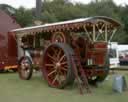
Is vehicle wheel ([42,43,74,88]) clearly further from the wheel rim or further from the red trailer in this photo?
the red trailer

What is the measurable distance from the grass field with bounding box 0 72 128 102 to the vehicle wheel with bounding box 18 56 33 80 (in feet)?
3.47

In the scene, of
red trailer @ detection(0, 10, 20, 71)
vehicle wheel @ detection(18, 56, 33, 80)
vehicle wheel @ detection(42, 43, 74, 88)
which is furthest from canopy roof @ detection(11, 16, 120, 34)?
red trailer @ detection(0, 10, 20, 71)

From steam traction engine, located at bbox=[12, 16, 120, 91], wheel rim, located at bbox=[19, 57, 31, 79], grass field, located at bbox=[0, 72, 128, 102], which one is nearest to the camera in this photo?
grass field, located at bbox=[0, 72, 128, 102]

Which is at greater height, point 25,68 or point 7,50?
point 7,50

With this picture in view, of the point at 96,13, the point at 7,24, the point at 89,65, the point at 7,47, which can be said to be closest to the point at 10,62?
the point at 7,47

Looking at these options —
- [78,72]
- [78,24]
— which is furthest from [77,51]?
[78,24]

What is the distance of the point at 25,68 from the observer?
55.4 feet

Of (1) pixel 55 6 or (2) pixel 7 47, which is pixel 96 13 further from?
(2) pixel 7 47

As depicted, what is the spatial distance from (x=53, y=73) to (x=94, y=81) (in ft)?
4.95

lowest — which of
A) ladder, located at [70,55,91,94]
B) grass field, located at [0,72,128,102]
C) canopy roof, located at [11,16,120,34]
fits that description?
grass field, located at [0,72,128,102]

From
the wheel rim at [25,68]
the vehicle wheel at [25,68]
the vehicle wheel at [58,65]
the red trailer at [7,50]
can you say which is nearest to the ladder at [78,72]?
the vehicle wheel at [58,65]

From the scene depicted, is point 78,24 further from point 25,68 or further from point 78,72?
point 25,68

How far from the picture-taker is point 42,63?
49.8 feet

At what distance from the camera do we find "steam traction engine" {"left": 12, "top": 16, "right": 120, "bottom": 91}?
13.6 metres
